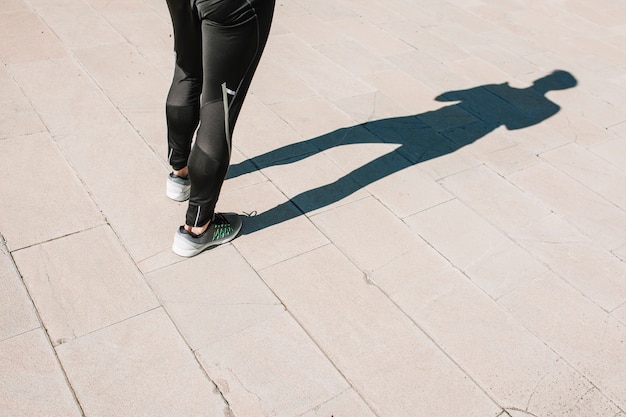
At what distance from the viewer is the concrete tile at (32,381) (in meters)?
2.32

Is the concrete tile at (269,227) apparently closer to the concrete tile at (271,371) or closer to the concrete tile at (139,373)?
the concrete tile at (271,371)

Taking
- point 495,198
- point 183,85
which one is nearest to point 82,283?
point 183,85

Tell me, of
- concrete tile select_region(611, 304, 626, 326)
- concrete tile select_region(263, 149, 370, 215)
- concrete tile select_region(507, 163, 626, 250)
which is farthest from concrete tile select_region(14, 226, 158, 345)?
concrete tile select_region(507, 163, 626, 250)

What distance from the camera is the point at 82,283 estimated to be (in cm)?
288

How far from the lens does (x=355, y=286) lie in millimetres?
3113

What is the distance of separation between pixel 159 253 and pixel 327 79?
2.57 m

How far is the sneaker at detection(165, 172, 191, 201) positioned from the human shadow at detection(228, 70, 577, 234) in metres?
0.39

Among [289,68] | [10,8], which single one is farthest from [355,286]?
[10,8]

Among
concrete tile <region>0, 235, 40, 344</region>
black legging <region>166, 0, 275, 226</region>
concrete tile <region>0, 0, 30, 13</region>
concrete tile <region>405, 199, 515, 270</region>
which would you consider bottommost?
concrete tile <region>0, 0, 30, 13</region>

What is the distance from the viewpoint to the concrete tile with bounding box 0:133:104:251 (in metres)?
3.14

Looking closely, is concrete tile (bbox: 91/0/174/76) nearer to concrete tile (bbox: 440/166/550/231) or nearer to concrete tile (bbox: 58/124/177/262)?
concrete tile (bbox: 58/124/177/262)

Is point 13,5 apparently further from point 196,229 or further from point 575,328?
point 575,328

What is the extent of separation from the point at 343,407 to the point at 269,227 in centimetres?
123

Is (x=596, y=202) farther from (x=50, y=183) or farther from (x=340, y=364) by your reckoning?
(x=50, y=183)
